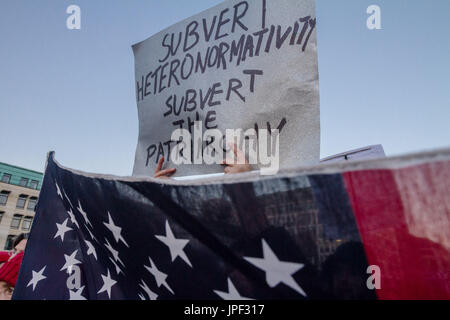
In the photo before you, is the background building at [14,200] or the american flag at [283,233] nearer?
the american flag at [283,233]

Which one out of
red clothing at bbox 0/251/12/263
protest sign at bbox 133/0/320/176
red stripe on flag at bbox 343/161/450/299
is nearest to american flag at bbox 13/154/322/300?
red stripe on flag at bbox 343/161/450/299

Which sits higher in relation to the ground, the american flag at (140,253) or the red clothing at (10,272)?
the american flag at (140,253)

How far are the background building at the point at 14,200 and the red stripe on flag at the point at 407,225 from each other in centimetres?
4240

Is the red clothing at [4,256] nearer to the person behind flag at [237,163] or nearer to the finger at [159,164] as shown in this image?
the finger at [159,164]

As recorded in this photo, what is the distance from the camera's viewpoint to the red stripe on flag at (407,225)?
0.53 m

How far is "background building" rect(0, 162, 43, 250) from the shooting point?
35.4 meters

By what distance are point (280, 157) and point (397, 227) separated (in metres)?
0.75

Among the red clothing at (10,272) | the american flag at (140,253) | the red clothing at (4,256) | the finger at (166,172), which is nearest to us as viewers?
the american flag at (140,253)

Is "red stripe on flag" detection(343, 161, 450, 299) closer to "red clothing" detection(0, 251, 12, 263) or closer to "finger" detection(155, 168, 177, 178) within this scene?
"finger" detection(155, 168, 177, 178)

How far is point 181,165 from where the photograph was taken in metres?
1.65

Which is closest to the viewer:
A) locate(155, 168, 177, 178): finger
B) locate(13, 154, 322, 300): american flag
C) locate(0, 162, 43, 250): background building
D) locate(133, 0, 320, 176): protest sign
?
locate(13, 154, 322, 300): american flag

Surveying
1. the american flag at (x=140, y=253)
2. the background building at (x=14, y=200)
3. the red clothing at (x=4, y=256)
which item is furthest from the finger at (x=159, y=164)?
the background building at (x=14, y=200)

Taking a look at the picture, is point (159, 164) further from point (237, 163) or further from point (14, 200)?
point (14, 200)

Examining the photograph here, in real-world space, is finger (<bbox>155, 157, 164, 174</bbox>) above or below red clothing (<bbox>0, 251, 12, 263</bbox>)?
above
